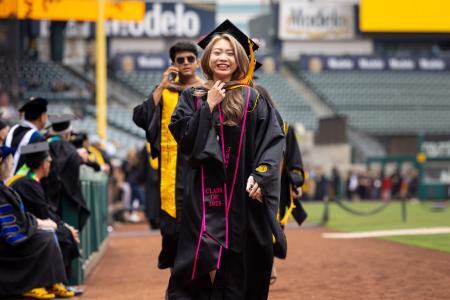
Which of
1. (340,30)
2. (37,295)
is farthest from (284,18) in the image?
(37,295)

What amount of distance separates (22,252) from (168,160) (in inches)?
79.6

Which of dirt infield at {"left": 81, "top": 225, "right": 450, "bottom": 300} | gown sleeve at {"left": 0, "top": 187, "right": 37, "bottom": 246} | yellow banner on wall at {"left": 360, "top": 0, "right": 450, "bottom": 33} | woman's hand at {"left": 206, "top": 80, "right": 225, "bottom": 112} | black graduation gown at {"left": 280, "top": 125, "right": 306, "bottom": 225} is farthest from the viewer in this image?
yellow banner on wall at {"left": 360, "top": 0, "right": 450, "bottom": 33}

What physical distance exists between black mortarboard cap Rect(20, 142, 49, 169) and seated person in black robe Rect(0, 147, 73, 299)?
0.17 meters

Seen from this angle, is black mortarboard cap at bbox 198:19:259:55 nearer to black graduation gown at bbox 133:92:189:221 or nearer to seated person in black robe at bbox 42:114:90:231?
black graduation gown at bbox 133:92:189:221

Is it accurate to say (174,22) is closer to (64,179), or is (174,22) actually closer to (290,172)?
(64,179)

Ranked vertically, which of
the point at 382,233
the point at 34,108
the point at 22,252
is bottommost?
the point at 382,233

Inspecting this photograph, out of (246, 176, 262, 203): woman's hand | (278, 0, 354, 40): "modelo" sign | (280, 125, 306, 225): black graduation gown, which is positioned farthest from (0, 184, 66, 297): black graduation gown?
(278, 0, 354, 40): "modelo" sign

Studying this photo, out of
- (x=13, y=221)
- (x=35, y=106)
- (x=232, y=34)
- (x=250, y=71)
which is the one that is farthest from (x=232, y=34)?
(x=35, y=106)

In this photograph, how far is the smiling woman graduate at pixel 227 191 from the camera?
536 centimetres

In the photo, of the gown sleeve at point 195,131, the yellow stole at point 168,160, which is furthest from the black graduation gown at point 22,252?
the gown sleeve at point 195,131

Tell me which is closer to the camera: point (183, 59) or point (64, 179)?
point (183, 59)

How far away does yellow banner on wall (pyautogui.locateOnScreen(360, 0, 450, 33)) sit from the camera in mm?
31766

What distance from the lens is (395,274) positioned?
1032 centimetres

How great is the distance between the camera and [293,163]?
908cm
